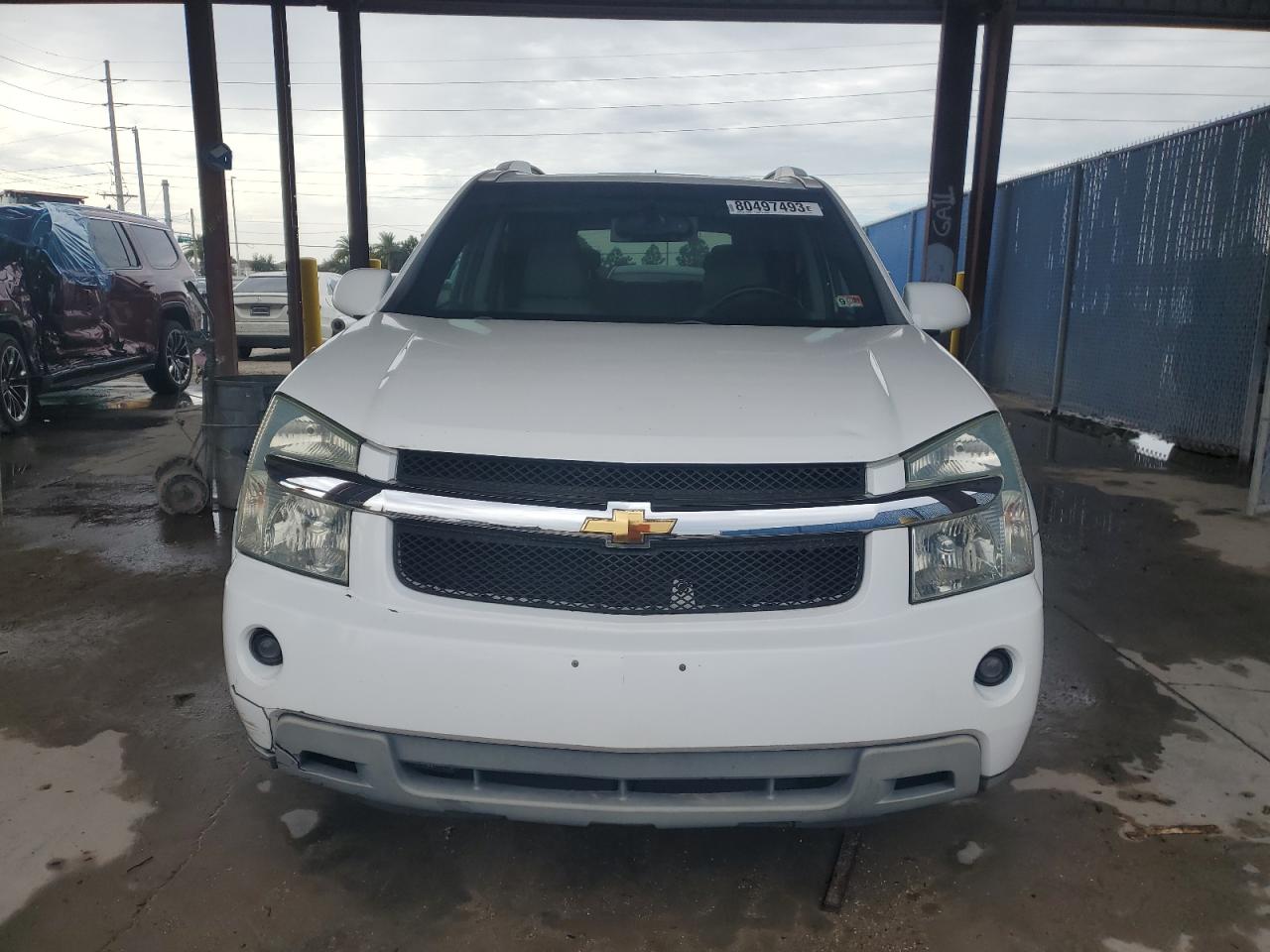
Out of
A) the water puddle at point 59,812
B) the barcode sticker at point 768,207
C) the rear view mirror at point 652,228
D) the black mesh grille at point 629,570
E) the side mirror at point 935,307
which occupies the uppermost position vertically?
the barcode sticker at point 768,207

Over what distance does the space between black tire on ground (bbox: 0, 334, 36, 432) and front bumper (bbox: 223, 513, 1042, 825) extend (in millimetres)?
7719

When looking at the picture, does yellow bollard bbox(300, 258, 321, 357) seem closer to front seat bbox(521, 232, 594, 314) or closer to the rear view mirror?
front seat bbox(521, 232, 594, 314)

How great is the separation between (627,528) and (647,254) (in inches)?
65.0

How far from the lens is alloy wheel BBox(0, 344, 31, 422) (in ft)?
26.7

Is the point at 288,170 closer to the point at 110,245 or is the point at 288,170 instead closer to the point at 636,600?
the point at 110,245

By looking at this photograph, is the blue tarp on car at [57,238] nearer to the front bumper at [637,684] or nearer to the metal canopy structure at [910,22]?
the metal canopy structure at [910,22]

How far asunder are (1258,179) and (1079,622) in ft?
17.6

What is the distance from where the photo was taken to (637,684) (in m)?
1.81

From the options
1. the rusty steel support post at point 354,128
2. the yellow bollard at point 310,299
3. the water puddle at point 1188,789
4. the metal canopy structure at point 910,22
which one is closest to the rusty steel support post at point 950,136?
the metal canopy structure at point 910,22

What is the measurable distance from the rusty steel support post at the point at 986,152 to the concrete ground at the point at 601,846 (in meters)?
6.58

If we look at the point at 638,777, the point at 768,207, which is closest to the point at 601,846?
the point at 638,777

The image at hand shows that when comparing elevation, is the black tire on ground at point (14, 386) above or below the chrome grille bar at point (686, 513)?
below

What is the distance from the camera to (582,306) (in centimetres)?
308

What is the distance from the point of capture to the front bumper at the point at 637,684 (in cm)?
182
